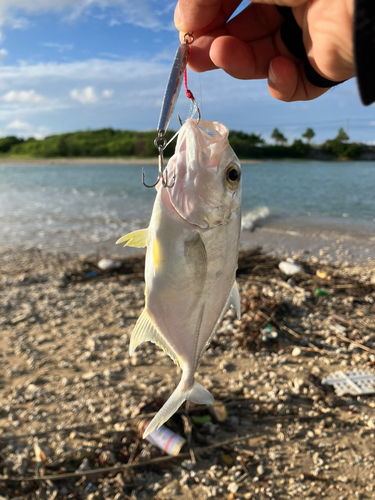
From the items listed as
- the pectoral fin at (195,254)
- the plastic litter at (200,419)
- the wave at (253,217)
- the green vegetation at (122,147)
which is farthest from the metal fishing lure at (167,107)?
the green vegetation at (122,147)

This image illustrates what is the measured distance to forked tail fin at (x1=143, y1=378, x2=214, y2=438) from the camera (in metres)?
1.73

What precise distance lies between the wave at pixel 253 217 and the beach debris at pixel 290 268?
5312mm

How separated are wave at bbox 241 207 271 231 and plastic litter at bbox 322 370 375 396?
8.80 metres

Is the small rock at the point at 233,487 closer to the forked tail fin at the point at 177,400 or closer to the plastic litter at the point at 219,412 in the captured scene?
the plastic litter at the point at 219,412

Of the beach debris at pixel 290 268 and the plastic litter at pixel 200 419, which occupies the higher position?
the beach debris at pixel 290 268

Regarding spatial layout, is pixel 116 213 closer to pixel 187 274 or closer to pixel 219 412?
pixel 219 412

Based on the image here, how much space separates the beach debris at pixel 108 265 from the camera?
300 inches

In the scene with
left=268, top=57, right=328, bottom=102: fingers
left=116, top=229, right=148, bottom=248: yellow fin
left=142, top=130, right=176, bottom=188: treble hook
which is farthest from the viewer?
left=268, top=57, right=328, bottom=102: fingers

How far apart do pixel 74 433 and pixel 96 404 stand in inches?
16.1

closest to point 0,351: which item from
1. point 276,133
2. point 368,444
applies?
point 368,444

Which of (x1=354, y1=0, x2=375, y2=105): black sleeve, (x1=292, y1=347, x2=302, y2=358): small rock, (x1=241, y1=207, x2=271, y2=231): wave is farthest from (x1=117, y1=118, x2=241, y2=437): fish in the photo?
(x1=241, y1=207, x2=271, y2=231): wave

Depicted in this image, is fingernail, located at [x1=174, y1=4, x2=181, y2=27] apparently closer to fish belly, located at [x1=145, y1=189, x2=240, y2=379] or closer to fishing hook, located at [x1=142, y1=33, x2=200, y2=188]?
fishing hook, located at [x1=142, y1=33, x2=200, y2=188]

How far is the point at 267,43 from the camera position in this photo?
2383 mm

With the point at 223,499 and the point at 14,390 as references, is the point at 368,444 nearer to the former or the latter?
the point at 223,499
